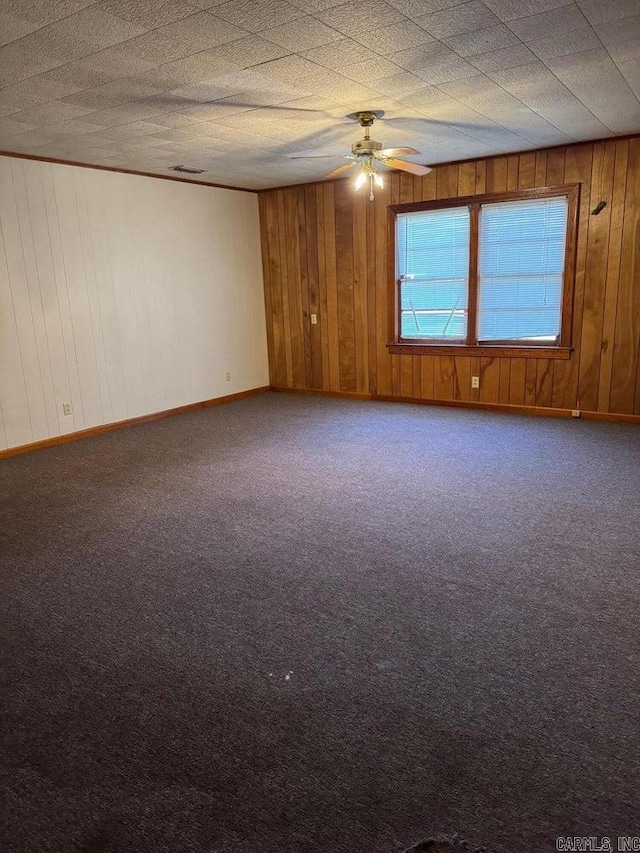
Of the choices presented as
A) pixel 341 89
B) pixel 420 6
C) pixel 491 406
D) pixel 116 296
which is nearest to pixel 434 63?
pixel 341 89

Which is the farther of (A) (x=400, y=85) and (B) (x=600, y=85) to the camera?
(B) (x=600, y=85)

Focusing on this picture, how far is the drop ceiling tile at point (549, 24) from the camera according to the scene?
2.62 meters

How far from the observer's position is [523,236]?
19.0 ft

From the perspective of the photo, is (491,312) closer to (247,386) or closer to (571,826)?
(247,386)

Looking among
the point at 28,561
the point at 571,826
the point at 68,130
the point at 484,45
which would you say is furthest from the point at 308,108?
the point at 571,826

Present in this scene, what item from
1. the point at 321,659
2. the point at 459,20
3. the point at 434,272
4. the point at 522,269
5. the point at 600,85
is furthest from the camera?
the point at 434,272

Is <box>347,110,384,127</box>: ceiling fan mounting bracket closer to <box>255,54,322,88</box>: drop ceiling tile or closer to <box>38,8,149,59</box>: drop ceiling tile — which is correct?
<box>255,54,322,88</box>: drop ceiling tile

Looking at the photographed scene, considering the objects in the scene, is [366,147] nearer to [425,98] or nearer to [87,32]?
[425,98]

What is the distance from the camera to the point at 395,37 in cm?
279

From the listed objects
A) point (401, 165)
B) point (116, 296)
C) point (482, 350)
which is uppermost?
point (401, 165)

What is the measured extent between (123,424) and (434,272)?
359cm

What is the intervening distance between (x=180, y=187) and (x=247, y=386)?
7.89 feet

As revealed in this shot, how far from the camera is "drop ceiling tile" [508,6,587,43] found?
2.62 metres

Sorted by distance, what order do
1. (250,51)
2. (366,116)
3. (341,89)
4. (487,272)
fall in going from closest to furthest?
(250,51)
(341,89)
(366,116)
(487,272)
